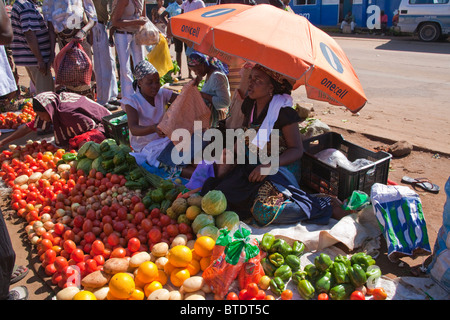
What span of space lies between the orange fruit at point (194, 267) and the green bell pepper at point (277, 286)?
0.58 meters

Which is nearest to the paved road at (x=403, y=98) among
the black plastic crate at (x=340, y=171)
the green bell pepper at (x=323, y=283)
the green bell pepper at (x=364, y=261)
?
the black plastic crate at (x=340, y=171)

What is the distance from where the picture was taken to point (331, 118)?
6.57 metres

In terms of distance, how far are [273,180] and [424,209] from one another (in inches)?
65.6

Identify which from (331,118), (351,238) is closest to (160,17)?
(331,118)

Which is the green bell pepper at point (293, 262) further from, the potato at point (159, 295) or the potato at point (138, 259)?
the potato at point (138, 259)

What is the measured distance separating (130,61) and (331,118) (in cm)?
427

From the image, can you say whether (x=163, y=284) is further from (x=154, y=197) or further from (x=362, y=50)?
(x=362, y=50)

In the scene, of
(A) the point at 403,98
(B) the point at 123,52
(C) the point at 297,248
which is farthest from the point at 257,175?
(A) the point at 403,98

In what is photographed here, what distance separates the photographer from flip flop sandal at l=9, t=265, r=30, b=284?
2.99 m

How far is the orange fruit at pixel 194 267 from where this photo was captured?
9.16 ft

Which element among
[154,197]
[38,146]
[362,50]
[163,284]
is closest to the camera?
[163,284]

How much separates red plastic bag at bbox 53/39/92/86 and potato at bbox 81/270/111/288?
4359 millimetres

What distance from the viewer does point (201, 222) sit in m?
3.22

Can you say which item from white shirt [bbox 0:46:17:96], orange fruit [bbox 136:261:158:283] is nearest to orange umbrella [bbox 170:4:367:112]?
orange fruit [bbox 136:261:158:283]
